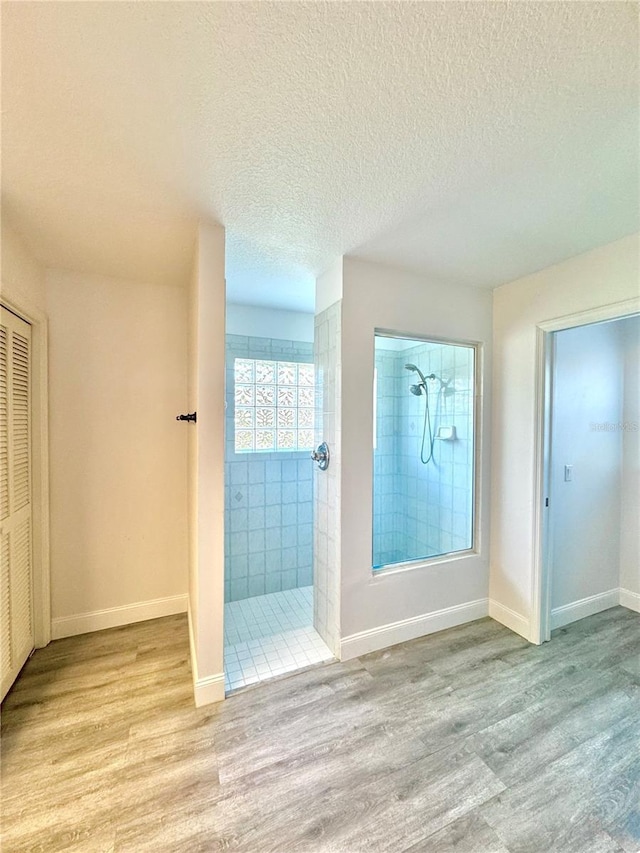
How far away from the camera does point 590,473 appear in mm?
2545

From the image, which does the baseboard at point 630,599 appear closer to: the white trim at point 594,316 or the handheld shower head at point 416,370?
the white trim at point 594,316

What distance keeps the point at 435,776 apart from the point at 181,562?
79.4 inches

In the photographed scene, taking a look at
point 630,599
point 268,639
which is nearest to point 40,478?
point 268,639

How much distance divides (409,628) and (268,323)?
8.56ft

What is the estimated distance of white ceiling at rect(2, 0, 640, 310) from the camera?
0.84 meters

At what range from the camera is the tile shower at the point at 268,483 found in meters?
2.85

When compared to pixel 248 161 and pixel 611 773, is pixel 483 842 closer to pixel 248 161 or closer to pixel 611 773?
pixel 611 773

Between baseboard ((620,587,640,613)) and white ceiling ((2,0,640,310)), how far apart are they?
8.57ft

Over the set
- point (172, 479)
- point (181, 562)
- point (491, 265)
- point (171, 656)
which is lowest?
point (171, 656)

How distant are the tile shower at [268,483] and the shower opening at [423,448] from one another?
73 cm

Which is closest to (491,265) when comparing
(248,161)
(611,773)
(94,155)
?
(248,161)

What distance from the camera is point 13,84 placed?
3.23 feet

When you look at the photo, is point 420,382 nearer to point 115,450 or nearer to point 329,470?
point 329,470

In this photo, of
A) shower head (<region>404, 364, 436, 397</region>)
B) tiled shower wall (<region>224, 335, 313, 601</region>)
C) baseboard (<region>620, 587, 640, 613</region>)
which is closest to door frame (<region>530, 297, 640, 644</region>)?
shower head (<region>404, 364, 436, 397</region>)
